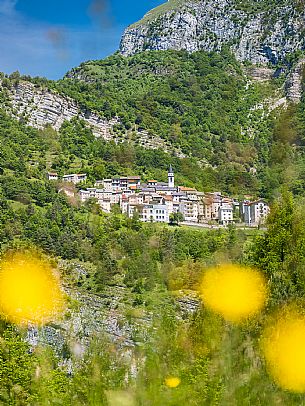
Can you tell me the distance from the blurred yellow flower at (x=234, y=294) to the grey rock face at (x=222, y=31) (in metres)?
66.9

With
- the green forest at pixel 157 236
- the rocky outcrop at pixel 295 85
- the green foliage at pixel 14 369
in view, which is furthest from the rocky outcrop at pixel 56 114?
the green foliage at pixel 14 369

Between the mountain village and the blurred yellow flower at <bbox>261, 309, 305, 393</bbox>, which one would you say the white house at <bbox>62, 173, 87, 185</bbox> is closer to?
the mountain village

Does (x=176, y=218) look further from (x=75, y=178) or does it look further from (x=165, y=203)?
(x=75, y=178)

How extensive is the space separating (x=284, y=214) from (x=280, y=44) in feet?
230

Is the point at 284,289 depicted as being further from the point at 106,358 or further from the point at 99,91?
the point at 99,91

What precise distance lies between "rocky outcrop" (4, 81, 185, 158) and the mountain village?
43.0 feet

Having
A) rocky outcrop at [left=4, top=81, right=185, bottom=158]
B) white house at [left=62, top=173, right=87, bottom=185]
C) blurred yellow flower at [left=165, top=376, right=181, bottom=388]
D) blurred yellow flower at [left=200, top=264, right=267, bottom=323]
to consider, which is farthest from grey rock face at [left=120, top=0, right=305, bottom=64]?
blurred yellow flower at [left=165, top=376, right=181, bottom=388]

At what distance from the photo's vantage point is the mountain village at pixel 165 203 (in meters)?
36.5

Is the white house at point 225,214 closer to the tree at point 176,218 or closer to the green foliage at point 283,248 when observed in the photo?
the tree at point 176,218

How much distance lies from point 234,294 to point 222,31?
7987 cm

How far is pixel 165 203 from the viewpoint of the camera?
37.8 meters

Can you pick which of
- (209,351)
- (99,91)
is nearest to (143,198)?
(99,91)

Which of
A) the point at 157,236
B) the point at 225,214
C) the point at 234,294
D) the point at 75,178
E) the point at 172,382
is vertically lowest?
the point at 172,382

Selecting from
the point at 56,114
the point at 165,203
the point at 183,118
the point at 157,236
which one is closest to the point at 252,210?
the point at 165,203
